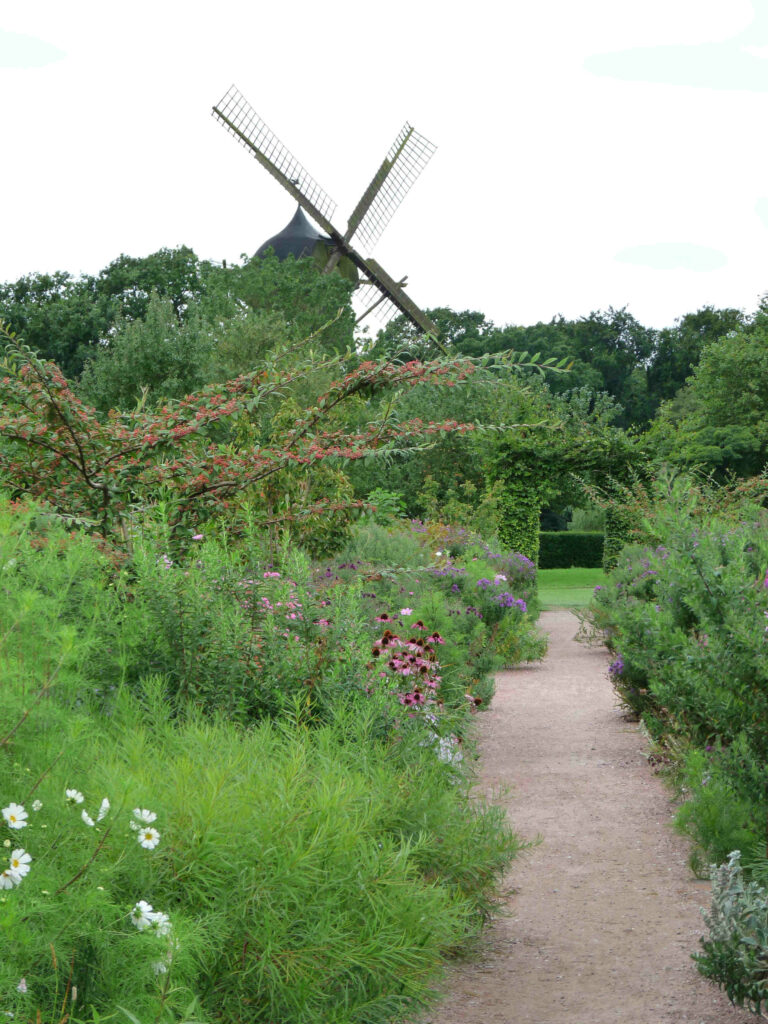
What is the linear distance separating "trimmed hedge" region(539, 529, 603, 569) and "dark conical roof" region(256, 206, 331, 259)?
13376mm

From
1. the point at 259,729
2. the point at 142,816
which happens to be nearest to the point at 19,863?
the point at 142,816

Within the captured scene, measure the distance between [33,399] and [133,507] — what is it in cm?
81

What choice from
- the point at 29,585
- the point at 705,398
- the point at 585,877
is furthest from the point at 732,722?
the point at 705,398

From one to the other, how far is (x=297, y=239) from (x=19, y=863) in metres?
28.0

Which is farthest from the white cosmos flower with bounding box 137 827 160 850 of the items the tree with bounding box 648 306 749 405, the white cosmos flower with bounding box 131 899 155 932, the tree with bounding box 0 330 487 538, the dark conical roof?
the tree with bounding box 648 306 749 405

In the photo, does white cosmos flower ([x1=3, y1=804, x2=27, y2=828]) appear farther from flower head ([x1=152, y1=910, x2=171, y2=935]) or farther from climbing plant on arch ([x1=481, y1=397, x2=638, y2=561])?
climbing plant on arch ([x1=481, y1=397, x2=638, y2=561])

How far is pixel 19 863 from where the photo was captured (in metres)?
2.14

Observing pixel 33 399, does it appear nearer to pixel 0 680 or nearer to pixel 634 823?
pixel 0 680

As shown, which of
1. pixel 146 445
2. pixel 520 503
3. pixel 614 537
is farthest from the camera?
pixel 520 503

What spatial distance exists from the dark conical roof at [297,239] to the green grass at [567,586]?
37.4ft

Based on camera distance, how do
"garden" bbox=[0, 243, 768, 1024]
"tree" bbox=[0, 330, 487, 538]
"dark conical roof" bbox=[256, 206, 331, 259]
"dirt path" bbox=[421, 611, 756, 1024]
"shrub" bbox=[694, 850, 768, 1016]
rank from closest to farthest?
"garden" bbox=[0, 243, 768, 1024] < "shrub" bbox=[694, 850, 768, 1016] < "dirt path" bbox=[421, 611, 756, 1024] < "tree" bbox=[0, 330, 487, 538] < "dark conical roof" bbox=[256, 206, 331, 259]

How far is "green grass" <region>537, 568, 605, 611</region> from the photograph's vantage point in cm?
2306

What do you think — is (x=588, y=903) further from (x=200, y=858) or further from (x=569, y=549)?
(x=569, y=549)

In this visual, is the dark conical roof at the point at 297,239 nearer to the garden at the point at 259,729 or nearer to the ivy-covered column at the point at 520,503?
the ivy-covered column at the point at 520,503
